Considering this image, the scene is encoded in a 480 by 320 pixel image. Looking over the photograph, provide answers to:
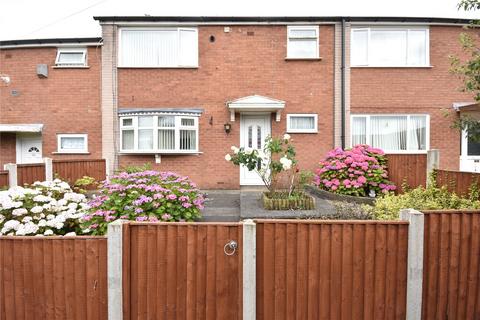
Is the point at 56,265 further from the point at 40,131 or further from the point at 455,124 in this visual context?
the point at 40,131

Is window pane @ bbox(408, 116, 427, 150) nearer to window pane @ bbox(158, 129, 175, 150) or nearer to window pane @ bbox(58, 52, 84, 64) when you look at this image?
window pane @ bbox(158, 129, 175, 150)

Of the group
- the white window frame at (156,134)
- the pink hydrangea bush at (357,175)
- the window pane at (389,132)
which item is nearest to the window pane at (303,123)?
the pink hydrangea bush at (357,175)

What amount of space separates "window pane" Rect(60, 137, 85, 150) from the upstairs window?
316 centimetres

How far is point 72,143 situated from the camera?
1084cm

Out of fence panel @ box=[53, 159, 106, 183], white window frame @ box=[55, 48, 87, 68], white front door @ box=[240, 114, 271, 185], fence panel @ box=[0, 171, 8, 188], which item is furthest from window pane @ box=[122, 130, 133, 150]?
white front door @ box=[240, 114, 271, 185]

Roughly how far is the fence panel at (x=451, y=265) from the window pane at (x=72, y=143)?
1095 cm

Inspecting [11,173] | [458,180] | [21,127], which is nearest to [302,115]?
[458,180]

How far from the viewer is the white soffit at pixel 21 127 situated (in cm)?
1042

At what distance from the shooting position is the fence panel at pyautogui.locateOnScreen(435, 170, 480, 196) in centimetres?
578

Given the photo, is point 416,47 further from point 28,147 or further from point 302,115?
point 28,147

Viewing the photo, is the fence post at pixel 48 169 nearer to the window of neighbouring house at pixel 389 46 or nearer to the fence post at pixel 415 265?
the fence post at pixel 415 265

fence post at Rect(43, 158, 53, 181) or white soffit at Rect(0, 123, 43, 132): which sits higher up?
white soffit at Rect(0, 123, 43, 132)

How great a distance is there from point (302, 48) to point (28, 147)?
35.3ft

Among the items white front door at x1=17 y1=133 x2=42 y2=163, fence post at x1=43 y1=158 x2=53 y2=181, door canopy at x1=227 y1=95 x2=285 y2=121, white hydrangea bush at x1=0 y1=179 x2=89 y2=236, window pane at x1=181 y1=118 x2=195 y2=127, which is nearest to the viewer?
white hydrangea bush at x1=0 y1=179 x2=89 y2=236
